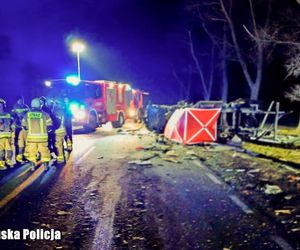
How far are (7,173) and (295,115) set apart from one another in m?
32.0

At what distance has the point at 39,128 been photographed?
795 cm

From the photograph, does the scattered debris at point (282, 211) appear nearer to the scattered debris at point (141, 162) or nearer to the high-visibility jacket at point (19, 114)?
the scattered debris at point (141, 162)

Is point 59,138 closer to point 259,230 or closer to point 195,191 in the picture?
point 195,191

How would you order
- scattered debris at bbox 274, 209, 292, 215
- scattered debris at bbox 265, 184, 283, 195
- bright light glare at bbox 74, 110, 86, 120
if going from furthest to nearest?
bright light glare at bbox 74, 110, 86, 120 < scattered debris at bbox 265, 184, 283, 195 < scattered debris at bbox 274, 209, 292, 215

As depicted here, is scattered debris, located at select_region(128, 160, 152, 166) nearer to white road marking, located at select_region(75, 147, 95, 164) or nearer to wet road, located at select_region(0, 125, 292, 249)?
wet road, located at select_region(0, 125, 292, 249)

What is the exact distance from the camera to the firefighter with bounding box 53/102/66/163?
857 cm

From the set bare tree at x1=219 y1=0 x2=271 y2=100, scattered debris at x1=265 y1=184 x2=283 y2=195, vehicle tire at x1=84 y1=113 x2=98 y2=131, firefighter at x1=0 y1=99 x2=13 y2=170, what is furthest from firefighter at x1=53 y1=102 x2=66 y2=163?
bare tree at x1=219 y1=0 x2=271 y2=100

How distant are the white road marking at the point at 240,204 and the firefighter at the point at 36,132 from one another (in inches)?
168

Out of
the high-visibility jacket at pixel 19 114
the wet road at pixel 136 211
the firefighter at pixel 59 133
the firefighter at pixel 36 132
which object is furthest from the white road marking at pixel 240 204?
the high-visibility jacket at pixel 19 114

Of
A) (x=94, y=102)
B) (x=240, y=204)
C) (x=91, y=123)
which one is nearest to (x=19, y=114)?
(x=240, y=204)

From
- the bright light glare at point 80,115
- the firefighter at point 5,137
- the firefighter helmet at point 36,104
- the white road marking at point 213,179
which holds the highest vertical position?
the firefighter helmet at point 36,104

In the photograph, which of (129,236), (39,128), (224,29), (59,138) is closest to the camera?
(129,236)

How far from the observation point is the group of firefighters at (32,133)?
7953 millimetres

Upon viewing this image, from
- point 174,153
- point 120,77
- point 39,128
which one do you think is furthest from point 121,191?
point 120,77
